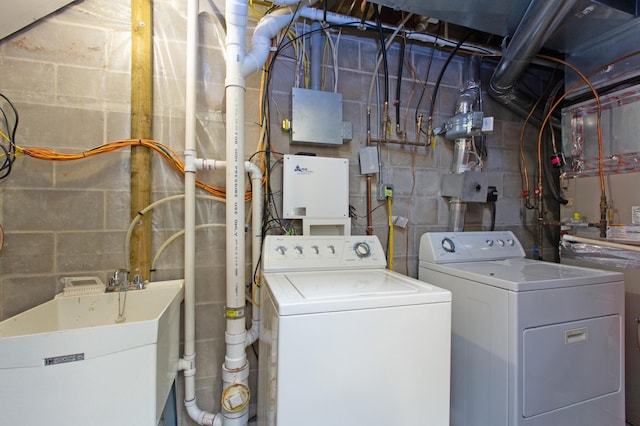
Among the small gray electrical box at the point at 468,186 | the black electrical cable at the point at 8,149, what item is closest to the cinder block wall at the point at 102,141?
the black electrical cable at the point at 8,149

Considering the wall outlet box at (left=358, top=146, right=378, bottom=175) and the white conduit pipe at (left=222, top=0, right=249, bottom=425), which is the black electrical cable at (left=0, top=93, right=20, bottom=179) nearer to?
the white conduit pipe at (left=222, top=0, right=249, bottom=425)

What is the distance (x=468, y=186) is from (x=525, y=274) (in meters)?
0.67

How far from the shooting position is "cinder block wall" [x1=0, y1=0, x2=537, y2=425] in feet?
3.91

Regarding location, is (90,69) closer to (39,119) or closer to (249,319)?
(39,119)

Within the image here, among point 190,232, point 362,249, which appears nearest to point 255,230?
point 190,232

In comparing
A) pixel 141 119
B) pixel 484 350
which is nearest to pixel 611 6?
pixel 484 350

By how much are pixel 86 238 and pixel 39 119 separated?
0.57 metres

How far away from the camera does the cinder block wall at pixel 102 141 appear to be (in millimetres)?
1191

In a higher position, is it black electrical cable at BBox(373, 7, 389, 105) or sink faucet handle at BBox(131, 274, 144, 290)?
black electrical cable at BBox(373, 7, 389, 105)

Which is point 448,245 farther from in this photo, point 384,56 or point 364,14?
point 364,14

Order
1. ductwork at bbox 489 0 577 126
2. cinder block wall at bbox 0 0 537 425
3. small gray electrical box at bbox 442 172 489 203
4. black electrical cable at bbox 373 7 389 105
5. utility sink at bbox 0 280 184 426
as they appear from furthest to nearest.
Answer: small gray electrical box at bbox 442 172 489 203
black electrical cable at bbox 373 7 389 105
ductwork at bbox 489 0 577 126
cinder block wall at bbox 0 0 537 425
utility sink at bbox 0 280 184 426

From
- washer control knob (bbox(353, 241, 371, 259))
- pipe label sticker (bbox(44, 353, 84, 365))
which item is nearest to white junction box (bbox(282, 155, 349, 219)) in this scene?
washer control knob (bbox(353, 241, 371, 259))

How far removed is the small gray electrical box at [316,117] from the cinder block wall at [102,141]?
0.09 meters

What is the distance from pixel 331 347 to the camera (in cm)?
81
